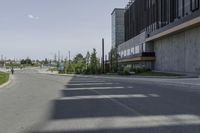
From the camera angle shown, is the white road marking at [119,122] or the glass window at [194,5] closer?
the white road marking at [119,122]

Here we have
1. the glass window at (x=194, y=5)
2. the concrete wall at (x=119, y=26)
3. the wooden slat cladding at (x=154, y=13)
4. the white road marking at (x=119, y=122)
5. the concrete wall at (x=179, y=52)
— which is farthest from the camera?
the concrete wall at (x=119, y=26)

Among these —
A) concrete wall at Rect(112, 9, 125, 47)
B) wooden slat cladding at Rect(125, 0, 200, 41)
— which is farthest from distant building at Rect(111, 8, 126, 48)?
wooden slat cladding at Rect(125, 0, 200, 41)

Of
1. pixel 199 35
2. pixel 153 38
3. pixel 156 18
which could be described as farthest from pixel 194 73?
pixel 156 18

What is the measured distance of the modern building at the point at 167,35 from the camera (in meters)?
49.3

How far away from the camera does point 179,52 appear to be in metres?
56.2

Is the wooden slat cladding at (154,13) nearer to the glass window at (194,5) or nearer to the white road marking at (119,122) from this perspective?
the glass window at (194,5)

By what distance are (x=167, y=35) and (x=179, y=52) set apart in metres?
5.18

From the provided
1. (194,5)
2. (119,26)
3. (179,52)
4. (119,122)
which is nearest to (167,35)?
(179,52)

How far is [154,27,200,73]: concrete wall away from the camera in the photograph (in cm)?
4866

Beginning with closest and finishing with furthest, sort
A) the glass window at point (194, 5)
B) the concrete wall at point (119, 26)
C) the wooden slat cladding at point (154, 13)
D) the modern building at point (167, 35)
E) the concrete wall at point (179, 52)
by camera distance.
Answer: the concrete wall at point (179, 52)
the modern building at point (167, 35)
the glass window at point (194, 5)
the wooden slat cladding at point (154, 13)
the concrete wall at point (119, 26)

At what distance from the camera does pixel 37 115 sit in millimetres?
12078

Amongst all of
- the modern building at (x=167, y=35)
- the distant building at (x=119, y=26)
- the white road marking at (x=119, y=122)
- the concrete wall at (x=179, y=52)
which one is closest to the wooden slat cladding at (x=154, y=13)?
the modern building at (x=167, y=35)

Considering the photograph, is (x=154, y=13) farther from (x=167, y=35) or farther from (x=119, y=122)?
(x=119, y=122)

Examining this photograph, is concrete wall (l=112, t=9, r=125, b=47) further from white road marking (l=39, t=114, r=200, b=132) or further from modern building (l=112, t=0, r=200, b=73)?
white road marking (l=39, t=114, r=200, b=132)
